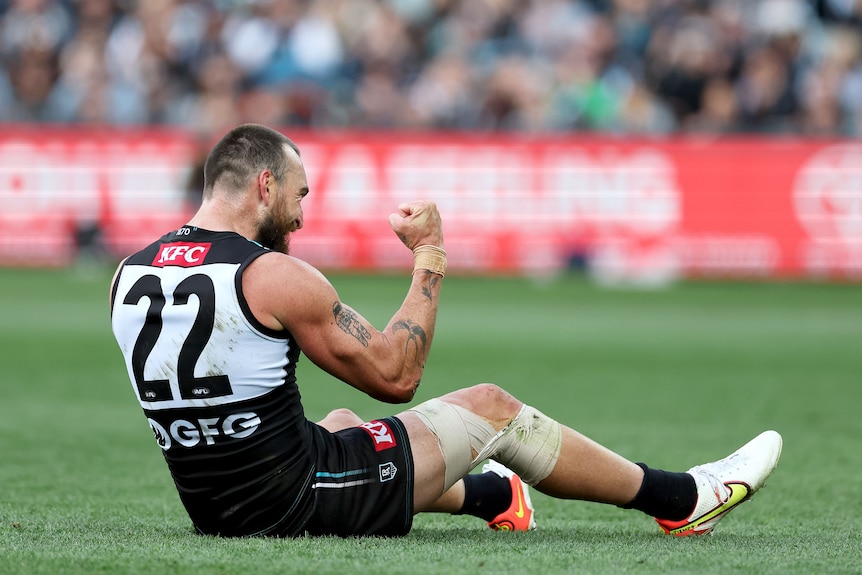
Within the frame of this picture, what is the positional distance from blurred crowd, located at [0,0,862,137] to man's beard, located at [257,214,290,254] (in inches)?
617

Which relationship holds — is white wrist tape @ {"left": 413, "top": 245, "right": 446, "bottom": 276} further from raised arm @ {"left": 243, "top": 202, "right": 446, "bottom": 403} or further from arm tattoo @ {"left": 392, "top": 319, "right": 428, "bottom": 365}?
arm tattoo @ {"left": 392, "top": 319, "right": 428, "bottom": 365}

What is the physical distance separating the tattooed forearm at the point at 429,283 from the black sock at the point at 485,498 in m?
0.98

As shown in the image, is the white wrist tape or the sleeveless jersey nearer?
the sleeveless jersey

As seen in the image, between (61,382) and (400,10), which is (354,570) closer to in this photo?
(61,382)

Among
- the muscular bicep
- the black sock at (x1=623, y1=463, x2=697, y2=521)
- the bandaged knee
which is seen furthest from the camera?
the black sock at (x1=623, y1=463, x2=697, y2=521)

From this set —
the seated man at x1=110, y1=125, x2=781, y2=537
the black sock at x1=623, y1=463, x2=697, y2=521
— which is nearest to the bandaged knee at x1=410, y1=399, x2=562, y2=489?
the seated man at x1=110, y1=125, x2=781, y2=537

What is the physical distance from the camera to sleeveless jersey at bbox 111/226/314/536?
15.3 ft

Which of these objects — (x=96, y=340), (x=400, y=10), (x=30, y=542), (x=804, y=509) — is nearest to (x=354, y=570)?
(x=30, y=542)

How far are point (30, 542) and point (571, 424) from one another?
467cm

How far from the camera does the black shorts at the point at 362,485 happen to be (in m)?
4.86

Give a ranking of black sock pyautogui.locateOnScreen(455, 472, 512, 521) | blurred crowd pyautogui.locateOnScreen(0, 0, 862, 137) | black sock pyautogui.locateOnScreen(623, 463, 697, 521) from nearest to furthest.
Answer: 1. black sock pyautogui.locateOnScreen(623, 463, 697, 521)
2. black sock pyautogui.locateOnScreen(455, 472, 512, 521)
3. blurred crowd pyautogui.locateOnScreen(0, 0, 862, 137)

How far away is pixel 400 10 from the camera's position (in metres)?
23.4

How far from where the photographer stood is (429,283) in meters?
4.99

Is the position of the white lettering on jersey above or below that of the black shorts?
above
